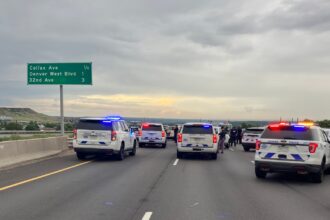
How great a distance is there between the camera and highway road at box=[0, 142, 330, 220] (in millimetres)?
8891

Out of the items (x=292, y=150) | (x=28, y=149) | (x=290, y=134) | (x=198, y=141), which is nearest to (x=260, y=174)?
(x=292, y=150)

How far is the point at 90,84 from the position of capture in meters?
31.5

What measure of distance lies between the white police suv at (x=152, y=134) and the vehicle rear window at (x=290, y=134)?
20312 millimetres

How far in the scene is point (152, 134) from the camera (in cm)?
3512

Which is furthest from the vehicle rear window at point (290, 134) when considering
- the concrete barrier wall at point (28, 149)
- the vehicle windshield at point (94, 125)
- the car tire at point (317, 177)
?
the concrete barrier wall at point (28, 149)

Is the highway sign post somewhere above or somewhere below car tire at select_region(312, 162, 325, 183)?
above

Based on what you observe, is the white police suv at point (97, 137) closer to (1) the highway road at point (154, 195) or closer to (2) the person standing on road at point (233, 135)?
(1) the highway road at point (154, 195)

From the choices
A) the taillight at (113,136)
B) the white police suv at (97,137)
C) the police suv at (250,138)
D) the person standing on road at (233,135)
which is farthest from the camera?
the person standing on road at (233,135)

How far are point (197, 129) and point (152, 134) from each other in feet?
38.2

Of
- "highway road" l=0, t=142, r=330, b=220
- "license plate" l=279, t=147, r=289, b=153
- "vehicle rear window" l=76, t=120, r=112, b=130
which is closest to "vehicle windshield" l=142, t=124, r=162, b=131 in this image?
"vehicle rear window" l=76, t=120, r=112, b=130

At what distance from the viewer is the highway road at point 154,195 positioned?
8.89 metres

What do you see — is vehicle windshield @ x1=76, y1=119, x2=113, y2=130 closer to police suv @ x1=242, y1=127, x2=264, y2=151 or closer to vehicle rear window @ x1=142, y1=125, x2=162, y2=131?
vehicle rear window @ x1=142, y1=125, x2=162, y2=131

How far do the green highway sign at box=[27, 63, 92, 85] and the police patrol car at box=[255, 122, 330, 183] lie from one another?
1846 centimetres

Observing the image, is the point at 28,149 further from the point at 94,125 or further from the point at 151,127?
the point at 151,127
